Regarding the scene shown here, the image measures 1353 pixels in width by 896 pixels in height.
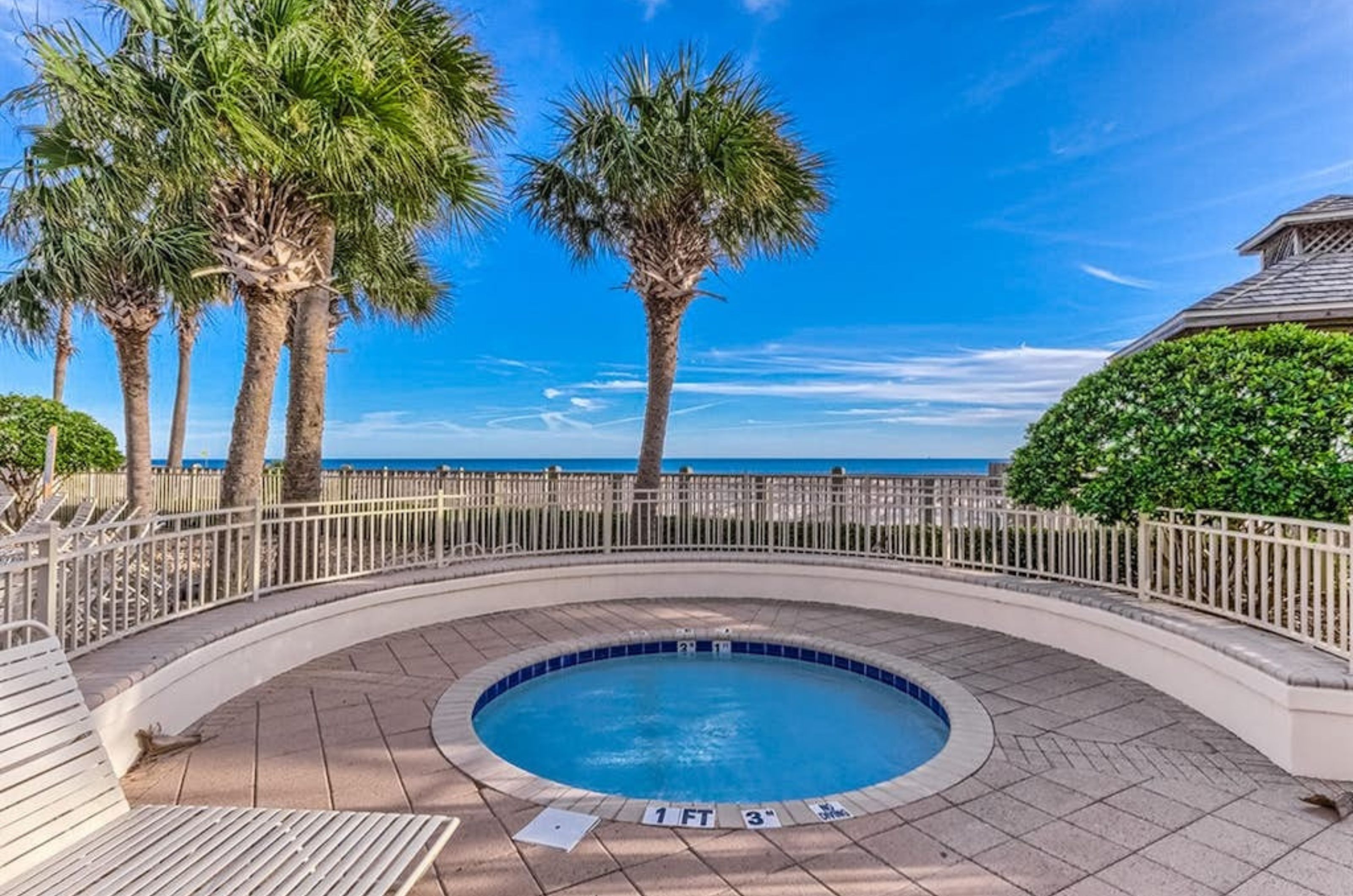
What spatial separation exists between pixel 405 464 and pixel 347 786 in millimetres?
69986

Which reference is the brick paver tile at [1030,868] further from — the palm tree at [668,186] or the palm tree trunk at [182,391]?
the palm tree trunk at [182,391]

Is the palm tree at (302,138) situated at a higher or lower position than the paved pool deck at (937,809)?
higher

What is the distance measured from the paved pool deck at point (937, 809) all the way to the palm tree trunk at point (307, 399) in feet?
10.5

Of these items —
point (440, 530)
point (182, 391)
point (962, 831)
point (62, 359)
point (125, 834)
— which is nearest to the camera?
point (125, 834)

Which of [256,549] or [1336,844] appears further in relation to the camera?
[256,549]

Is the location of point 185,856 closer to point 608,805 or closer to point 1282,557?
point 608,805

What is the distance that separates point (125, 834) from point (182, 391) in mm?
15022

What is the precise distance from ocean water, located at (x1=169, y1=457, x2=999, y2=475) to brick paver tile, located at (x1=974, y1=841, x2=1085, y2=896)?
54.7m

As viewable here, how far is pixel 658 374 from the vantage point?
30.7 feet

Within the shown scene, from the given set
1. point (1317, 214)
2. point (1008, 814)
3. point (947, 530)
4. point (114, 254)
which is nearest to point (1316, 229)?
point (1317, 214)

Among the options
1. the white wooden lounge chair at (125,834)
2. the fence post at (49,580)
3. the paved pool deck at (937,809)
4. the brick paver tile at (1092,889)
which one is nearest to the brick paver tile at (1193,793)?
the paved pool deck at (937,809)

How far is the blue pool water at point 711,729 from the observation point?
3.73 meters

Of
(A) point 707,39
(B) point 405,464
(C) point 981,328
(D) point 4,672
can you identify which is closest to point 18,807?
(D) point 4,672

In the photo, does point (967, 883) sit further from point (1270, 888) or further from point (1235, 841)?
point (1235, 841)
